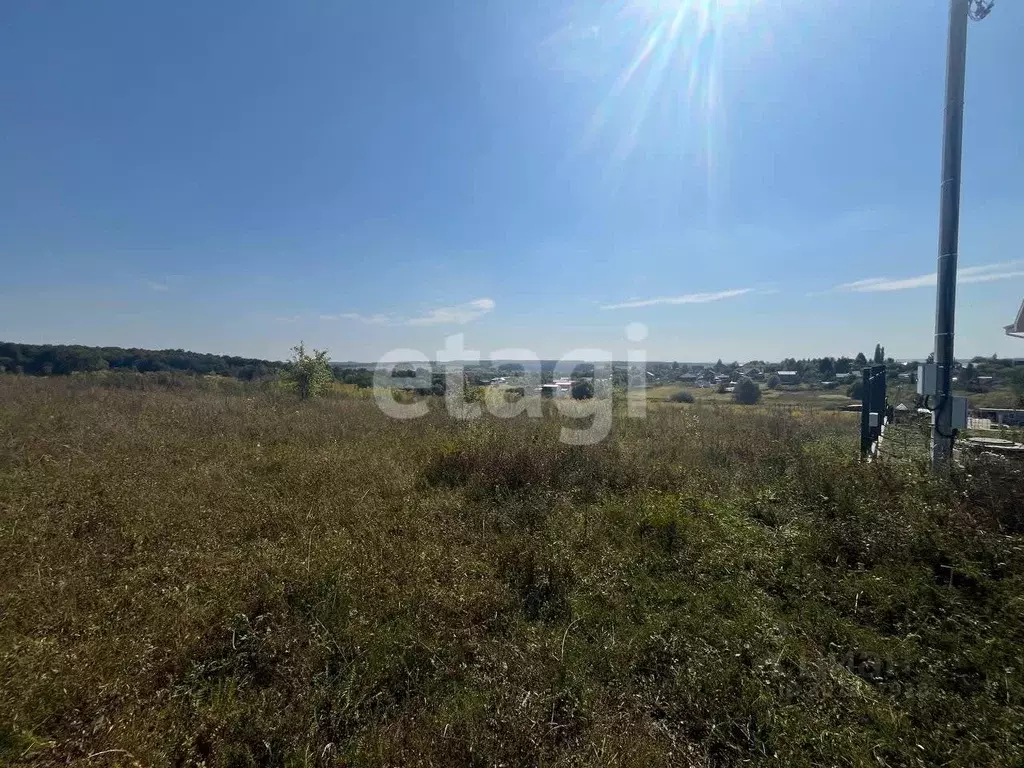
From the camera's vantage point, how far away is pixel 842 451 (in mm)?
5945

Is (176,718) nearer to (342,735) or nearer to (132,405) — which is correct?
(342,735)

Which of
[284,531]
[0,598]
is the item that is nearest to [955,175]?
[284,531]

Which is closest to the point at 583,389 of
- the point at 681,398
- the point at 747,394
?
the point at 681,398

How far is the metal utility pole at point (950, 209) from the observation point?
4723mm

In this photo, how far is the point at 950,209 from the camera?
188 inches

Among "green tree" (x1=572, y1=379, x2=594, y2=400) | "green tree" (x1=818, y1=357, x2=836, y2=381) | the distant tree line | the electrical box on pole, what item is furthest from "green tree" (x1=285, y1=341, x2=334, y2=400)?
"green tree" (x1=818, y1=357, x2=836, y2=381)

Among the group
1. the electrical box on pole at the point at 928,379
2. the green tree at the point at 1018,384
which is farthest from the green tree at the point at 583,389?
the electrical box on pole at the point at 928,379

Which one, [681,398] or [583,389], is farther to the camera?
[681,398]

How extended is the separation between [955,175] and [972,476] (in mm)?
3222

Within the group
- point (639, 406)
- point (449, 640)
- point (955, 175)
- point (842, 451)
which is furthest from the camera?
point (639, 406)

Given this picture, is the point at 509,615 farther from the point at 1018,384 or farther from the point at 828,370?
the point at 828,370

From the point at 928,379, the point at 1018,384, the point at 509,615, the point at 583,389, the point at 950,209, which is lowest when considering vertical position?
the point at 509,615

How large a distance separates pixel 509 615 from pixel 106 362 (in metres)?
25.0

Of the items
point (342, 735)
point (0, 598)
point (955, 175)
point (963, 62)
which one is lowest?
point (342, 735)
